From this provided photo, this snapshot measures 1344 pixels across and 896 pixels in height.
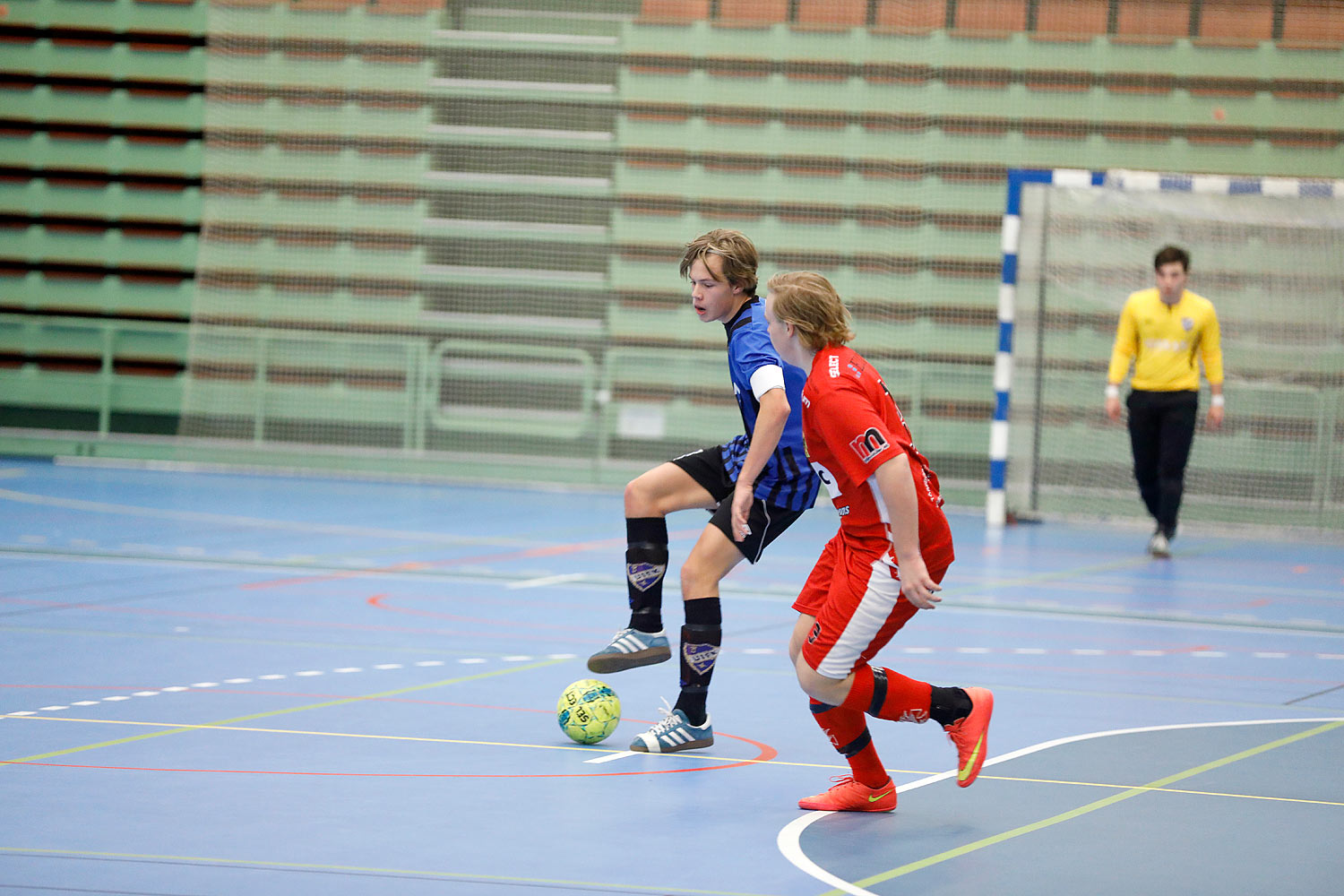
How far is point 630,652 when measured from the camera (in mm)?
4727

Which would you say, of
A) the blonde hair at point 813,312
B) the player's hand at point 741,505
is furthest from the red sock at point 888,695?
the blonde hair at point 813,312

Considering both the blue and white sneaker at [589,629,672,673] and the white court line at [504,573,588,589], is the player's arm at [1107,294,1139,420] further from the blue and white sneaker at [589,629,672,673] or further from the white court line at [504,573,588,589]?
the blue and white sneaker at [589,629,672,673]

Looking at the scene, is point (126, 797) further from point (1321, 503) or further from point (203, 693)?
point (1321, 503)

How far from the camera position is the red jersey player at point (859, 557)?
377 cm

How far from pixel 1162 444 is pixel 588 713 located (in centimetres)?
668

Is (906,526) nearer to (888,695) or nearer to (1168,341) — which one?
(888,695)

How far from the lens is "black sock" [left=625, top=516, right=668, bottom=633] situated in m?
4.83

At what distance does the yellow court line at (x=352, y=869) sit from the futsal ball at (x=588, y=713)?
4.64 feet

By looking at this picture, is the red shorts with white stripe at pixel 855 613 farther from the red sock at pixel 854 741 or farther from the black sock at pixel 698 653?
the black sock at pixel 698 653

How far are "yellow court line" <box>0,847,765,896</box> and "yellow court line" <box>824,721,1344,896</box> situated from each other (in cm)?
36

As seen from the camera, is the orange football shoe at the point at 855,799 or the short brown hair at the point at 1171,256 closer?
the orange football shoe at the point at 855,799

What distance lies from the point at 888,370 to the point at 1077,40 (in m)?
3.73

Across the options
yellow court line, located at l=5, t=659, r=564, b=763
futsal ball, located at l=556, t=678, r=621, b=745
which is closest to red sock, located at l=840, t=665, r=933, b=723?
futsal ball, located at l=556, t=678, r=621, b=745

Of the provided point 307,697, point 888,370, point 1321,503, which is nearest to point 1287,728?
point 307,697
